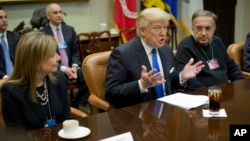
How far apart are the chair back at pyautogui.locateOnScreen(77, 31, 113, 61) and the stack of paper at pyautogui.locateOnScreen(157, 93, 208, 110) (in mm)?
2793

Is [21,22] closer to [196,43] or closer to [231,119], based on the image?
[196,43]

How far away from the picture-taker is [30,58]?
1.94 m

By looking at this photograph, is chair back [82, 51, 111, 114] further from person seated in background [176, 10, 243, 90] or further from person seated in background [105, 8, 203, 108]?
person seated in background [176, 10, 243, 90]

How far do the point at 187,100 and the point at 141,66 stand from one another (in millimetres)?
433

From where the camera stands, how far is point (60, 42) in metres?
4.20

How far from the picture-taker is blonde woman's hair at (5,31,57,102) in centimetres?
194

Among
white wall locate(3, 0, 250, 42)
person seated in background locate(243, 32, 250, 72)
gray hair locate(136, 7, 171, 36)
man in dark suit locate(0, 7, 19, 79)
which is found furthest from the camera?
white wall locate(3, 0, 250, 42)

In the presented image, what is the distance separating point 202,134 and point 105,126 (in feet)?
1.49

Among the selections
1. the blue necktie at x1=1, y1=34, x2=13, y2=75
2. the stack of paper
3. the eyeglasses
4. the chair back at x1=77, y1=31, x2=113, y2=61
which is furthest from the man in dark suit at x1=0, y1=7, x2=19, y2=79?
the stack of paper

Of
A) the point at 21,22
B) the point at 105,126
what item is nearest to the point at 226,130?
the point at 105,126

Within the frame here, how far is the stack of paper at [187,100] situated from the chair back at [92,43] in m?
2.79

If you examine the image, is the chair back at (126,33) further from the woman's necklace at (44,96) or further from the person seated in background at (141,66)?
the woman's necklace at (44,96)

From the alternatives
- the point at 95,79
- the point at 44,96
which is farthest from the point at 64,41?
the point at 44,96

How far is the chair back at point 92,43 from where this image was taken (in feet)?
15.9
